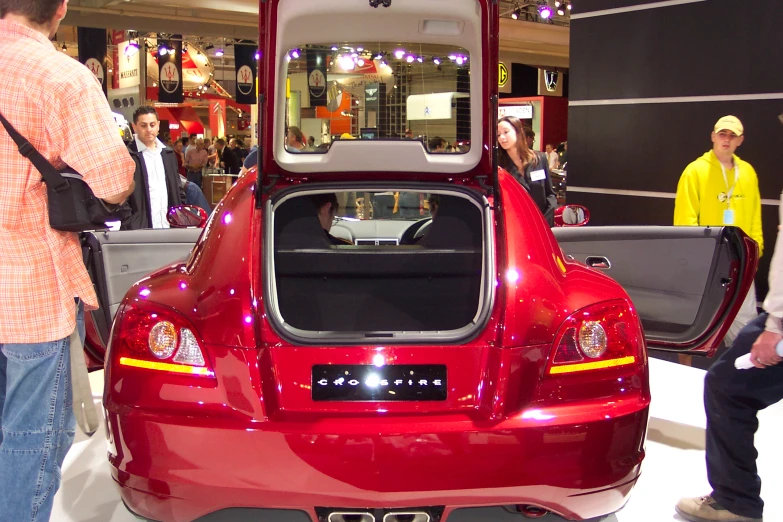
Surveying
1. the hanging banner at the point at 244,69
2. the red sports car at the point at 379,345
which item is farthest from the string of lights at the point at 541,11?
the red sports car at the point at 379,345

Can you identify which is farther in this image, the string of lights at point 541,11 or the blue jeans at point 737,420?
the string of lights at point 541,11

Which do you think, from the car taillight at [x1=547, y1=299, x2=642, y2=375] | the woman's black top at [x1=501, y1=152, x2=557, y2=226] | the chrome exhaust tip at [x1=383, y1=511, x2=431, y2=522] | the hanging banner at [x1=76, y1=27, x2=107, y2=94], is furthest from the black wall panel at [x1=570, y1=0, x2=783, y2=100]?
the hanging banner at [x1=76, y1=27, x2=107, y2=94]

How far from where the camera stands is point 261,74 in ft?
7.52

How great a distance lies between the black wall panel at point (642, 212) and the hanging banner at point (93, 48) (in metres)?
11.9

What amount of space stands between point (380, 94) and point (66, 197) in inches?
56.7

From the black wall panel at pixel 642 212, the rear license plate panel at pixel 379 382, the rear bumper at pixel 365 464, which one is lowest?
the rear bumper at pixel 365 464

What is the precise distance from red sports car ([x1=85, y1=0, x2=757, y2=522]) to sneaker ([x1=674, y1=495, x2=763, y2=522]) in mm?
661

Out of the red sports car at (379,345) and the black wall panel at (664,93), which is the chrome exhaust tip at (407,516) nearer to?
the red sports car at (379,345)

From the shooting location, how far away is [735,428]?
2.38 metres

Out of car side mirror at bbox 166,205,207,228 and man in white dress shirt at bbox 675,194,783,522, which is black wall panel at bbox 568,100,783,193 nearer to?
man in white dress shirt at bbox 675,194,783,522

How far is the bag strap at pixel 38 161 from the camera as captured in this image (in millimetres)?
1797

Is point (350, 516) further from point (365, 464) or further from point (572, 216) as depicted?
point (572, 216)

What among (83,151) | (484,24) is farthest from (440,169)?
(83,151)

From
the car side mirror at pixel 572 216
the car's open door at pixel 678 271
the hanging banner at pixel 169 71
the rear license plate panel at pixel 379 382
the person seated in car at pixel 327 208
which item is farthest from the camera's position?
the hanging banner at pixel 169 71
